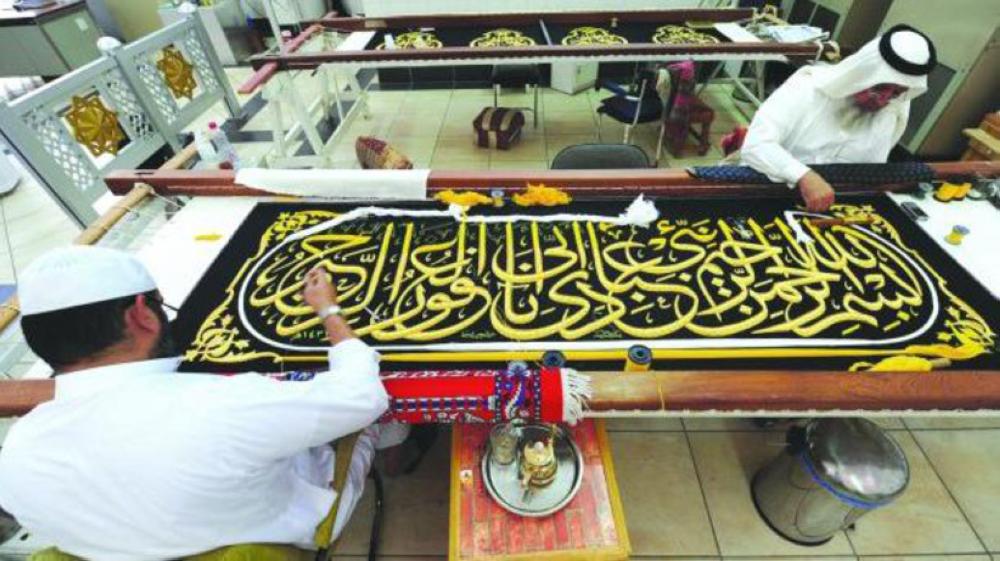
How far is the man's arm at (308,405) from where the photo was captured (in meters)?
1.14

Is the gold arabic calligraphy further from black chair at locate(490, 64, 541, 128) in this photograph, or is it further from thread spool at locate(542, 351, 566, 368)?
black chair at locate(490, 64, 541, 128)

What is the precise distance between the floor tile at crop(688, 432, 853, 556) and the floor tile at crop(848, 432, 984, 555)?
0.12 meters

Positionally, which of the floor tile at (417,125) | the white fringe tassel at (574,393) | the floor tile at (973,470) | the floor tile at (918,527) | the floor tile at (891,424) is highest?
the white fringe tassel at (574,393)

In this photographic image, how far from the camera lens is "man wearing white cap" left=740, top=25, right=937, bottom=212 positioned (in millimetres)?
2025

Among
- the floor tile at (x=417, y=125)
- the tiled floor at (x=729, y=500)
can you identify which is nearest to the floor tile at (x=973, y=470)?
the tiled floor at (x=729, y=500)

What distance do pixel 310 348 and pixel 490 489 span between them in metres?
0.77

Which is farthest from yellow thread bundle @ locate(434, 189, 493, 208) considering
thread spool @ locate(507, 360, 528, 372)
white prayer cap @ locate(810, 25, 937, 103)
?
white prayer cap @ locate(810, 25, 937, 103)

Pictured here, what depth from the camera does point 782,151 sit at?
2.20 metres

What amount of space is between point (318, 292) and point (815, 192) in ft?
6.91

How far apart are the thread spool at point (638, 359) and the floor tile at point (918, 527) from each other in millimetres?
1417

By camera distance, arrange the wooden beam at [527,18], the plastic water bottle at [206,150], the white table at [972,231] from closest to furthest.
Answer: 1. the white table at [972,231]
2. the plastic water bottle at [206,150]
3. the wooden beam at [527,18]

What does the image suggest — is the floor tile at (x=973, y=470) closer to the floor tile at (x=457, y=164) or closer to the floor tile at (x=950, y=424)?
the floor tile at (x=950, y=424)

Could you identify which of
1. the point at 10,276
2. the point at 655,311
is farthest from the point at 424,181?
the point at 10,276

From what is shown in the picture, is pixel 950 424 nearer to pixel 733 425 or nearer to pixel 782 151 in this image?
pixel 733 425
